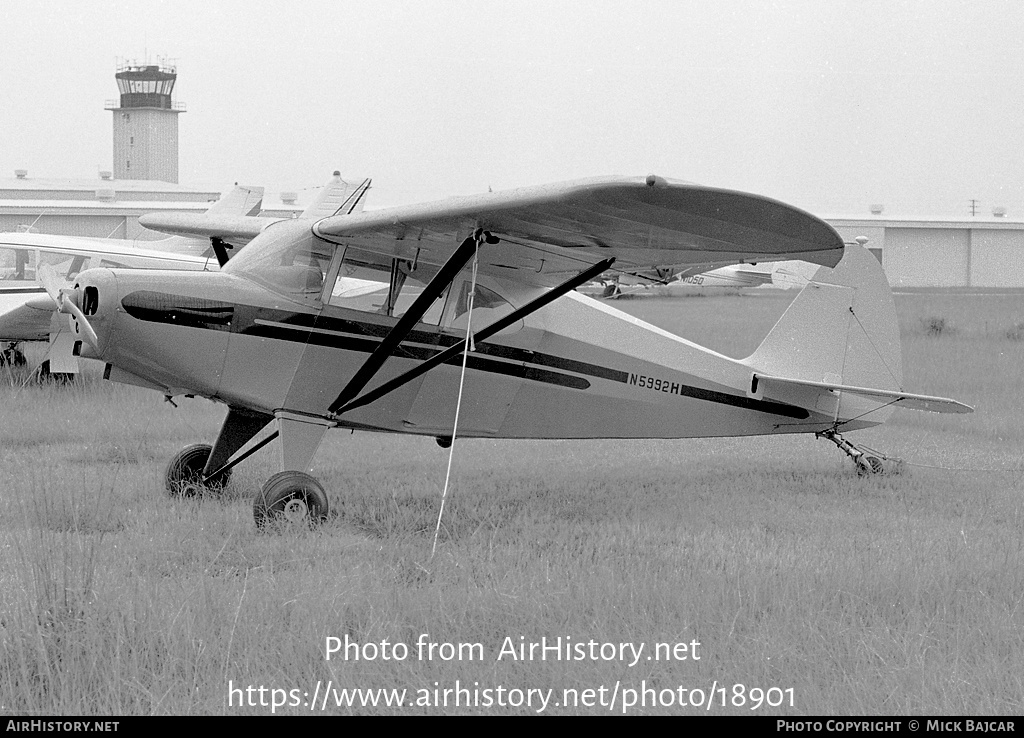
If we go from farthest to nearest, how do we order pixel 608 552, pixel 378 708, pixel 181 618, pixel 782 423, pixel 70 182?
pixel 70 182 < pixel 782 423 < pixel 608 552 < pixel 181 618 < pixel 378 708

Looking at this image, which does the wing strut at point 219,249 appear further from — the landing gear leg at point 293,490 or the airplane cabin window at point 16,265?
the airplane cabin window at point 16,265

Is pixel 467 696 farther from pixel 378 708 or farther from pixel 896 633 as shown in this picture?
pixel 896 633

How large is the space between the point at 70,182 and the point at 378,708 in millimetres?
67627

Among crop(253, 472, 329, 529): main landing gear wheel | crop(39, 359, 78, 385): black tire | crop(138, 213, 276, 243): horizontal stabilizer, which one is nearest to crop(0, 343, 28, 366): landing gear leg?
crop(39, 359, 78, 385): black tire

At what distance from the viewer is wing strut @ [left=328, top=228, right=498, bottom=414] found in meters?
6.66

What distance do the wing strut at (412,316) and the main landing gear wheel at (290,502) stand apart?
2.30 ft

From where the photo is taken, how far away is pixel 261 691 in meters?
3.91

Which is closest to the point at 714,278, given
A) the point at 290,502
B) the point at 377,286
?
the point at 377,286

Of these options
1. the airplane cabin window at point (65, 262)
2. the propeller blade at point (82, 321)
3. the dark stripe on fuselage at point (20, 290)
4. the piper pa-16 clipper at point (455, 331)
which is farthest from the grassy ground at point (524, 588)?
the airplane cabin window at point (65, 262)

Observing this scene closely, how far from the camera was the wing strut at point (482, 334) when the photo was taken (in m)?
7.06

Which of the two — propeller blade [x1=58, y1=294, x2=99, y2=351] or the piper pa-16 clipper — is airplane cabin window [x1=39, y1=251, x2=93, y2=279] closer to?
the piper pa-16 clipper

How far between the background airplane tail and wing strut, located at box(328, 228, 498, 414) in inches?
138

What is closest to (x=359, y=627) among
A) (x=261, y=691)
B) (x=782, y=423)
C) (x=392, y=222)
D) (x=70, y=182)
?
(x=261, y=691)

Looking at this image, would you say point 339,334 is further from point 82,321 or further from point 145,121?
point 145,121
